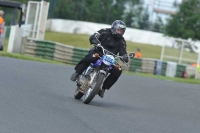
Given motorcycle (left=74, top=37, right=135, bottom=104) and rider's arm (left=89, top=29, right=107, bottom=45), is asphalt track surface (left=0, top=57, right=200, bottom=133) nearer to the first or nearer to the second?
motorcycle (left=74, top=37, right=135, bottom=104)

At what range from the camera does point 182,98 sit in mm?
17719

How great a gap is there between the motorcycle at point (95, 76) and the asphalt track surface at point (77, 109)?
0.73ft

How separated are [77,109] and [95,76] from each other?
4.53 feet

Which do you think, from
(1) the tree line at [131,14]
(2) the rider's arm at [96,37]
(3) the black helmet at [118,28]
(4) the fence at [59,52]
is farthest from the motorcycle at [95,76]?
(1) the tree line at [131,14]

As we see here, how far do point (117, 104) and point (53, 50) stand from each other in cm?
1552

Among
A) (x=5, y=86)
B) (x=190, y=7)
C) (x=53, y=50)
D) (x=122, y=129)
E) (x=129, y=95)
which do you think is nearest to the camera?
(x=122, y=129)

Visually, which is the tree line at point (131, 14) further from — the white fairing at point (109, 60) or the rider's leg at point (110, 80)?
the white fairing at point (109, 60)

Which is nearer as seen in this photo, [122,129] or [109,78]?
[122,129]

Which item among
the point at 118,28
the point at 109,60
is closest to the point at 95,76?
the point at 109,60

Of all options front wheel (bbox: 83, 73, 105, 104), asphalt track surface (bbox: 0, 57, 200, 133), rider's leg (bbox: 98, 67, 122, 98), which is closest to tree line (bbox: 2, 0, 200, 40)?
asphalt track surface (bbox: 0, 57, 200, 133)

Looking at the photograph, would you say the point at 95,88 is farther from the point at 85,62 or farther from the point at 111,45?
the point at 111,45

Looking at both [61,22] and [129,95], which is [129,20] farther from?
[129,95]

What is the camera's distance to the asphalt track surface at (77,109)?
357 inches

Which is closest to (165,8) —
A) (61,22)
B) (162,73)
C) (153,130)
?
(61,22)
